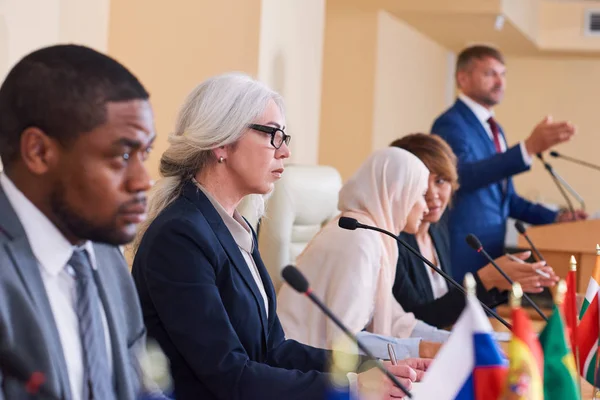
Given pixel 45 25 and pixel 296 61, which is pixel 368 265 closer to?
pixel 45 25

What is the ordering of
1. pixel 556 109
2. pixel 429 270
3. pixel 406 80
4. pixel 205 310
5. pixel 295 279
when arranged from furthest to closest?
pixel 556 109, pixel 406 80, pixel 429 270, pixel 205 310, pixel 295 279

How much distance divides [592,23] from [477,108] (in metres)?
5.14

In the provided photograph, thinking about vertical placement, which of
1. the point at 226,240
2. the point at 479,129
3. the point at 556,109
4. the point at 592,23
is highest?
the point at 592,23

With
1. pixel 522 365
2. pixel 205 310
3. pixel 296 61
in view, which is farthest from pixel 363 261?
pixel 296 61

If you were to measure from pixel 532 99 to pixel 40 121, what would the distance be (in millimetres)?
9518

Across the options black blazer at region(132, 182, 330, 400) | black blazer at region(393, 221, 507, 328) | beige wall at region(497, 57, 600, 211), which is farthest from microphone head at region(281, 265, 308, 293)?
beige wall at region(497, 57, 600, 211)

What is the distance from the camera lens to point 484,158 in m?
4.79

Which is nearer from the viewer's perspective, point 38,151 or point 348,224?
point 38,151

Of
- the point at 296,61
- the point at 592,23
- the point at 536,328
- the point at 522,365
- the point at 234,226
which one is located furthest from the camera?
the point at 592,23

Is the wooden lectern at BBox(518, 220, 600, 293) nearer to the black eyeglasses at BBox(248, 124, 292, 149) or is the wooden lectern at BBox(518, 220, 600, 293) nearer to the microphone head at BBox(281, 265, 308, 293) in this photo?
the black eyeglasses at BBox(248, 124, 292, 149)

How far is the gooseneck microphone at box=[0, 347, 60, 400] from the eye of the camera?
1262mm

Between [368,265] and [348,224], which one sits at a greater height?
[348,224]

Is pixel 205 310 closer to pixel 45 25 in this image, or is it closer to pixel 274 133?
pixel 274 133

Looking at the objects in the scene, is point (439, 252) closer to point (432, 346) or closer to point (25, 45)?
point (432, 346)
